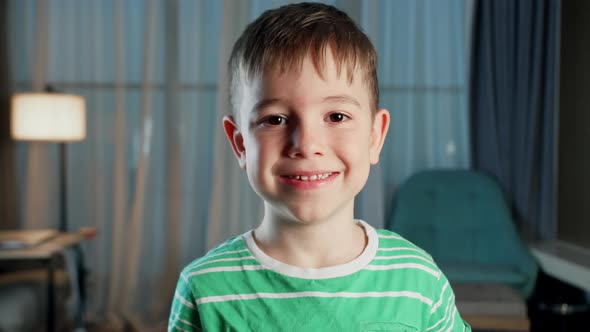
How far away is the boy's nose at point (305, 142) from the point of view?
0.66 meters

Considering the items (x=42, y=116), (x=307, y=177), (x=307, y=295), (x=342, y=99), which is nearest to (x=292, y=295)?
(x=307, y=295)

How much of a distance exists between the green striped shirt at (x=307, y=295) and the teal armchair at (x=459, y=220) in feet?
5.78

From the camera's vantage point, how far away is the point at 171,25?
3.06 metres

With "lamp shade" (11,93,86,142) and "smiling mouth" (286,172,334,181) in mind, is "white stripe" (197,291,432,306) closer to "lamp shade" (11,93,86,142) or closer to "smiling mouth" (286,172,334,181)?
"smiling mouth" (286,172,334,181)

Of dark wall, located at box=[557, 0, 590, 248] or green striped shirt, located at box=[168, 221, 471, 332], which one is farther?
dark wall, located at box=[557, 0, 590, 248]

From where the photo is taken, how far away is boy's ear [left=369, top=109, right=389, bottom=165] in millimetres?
790

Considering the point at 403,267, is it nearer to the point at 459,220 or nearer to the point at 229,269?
the point at 229,269

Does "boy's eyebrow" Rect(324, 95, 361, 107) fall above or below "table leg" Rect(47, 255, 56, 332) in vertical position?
above

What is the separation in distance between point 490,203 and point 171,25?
6.82ft

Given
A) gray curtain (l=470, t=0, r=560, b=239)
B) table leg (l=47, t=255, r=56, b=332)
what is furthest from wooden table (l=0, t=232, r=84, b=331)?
gray curtain (l=470, t=0, r=560, b=239)

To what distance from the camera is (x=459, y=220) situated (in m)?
2.58

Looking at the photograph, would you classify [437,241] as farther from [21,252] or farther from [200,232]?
[21,252]

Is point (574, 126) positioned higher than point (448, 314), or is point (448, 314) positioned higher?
point (574, 126)

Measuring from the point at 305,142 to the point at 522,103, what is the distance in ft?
7.92
